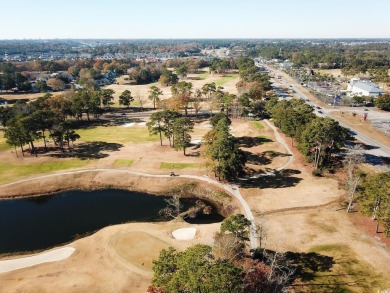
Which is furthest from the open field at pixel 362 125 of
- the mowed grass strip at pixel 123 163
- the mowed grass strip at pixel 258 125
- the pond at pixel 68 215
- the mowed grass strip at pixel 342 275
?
the mowed grass strip at pixel 123 163

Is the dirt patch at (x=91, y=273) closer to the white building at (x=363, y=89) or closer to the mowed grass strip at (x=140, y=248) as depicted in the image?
the mowed grass strip at (x=140, y=248)

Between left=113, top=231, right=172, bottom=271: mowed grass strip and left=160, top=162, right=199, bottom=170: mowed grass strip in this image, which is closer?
left=113, top=231, right=172, bottom=271: mowed grass strip

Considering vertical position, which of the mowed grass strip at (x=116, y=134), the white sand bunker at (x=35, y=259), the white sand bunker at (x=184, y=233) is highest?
the mowed grass strip at (x=116, y=134)

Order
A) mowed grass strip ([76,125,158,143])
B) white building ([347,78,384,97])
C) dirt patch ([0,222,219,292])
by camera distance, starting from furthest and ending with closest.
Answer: white building ([347,78,384,97]) < mowed grass strip ([76,125,158,143]) < dirt patch ([0,222,219,292])

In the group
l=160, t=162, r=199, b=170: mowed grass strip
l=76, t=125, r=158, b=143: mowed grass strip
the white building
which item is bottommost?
l=160, t=162, r=199, b=170: mowed grass strip

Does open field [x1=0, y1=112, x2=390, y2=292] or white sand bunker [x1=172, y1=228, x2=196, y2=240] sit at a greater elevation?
open field [x1=0, y1=112, x2=390, y2=292]

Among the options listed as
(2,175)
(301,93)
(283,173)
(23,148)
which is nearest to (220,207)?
(283,173)

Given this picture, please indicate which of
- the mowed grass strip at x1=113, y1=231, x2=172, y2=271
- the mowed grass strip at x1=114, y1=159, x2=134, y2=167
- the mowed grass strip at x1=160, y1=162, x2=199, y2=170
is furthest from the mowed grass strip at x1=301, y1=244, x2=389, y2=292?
the mowed grass strip at x1=114, y1=159, x2=134, y2=167

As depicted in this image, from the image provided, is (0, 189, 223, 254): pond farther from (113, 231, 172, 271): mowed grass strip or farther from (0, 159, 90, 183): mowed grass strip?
(0, 159, 90, 183): mowed grass strip
